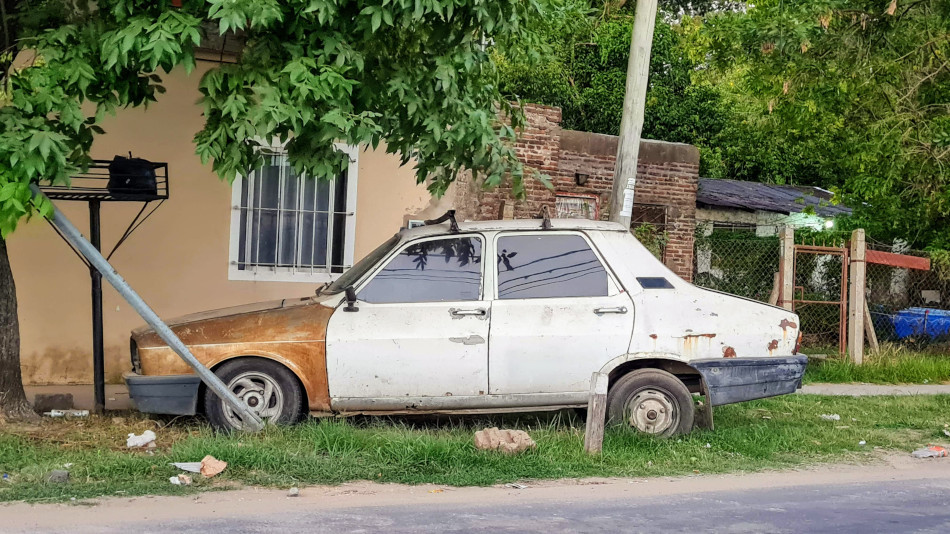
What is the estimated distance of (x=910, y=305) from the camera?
1673cm

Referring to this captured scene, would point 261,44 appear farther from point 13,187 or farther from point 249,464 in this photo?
point 249,464

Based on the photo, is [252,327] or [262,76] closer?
Answer: [262,76]

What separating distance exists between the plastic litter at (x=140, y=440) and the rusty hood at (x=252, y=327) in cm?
67

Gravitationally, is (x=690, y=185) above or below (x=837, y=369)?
above

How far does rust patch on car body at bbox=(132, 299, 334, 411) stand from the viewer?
25.0 ft

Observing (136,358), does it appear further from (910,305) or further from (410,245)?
(910,305)

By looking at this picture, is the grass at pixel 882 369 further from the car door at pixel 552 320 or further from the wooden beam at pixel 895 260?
the car door at pixel 552 320

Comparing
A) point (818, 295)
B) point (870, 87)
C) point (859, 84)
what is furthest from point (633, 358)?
point (818, 295)

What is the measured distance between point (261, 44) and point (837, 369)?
8.93m

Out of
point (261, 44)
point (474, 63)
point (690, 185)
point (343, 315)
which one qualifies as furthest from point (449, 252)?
point (690, 185)

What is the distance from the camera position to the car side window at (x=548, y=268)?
7.95m

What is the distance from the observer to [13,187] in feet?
21.3

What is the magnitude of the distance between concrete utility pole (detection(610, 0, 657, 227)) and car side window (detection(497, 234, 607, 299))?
1697 mm

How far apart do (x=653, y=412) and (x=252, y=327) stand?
312cm
